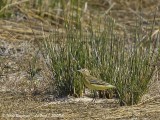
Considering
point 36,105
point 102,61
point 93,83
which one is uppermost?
point 102,61

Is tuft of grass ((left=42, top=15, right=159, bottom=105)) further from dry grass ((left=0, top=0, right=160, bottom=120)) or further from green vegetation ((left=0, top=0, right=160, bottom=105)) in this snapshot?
dry grass ((left=0, top=0, right=160, bottom=120))

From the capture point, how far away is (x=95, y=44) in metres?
6.79

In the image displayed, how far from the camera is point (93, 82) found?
6074 mm

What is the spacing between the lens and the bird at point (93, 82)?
602 centimetres

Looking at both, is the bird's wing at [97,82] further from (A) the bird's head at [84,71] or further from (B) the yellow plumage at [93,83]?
(A) the bird's head at [84,71]

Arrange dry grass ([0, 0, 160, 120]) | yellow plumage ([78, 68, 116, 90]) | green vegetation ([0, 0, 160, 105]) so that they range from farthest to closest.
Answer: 1. green vegetation ([0, 0, 160, 105])
2. yellow plumage ([78, 68, 116, 90])
3. dry grass ([0, 0, 160, 120])

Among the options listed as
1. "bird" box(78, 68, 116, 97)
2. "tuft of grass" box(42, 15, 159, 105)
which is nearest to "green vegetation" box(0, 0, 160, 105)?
"tuft of grass" box(42, 15, 159, 105)

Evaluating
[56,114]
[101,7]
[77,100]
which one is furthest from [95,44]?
[101,7]

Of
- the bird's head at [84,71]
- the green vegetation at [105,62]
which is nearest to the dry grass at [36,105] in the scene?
the green vegetation at [105,62]

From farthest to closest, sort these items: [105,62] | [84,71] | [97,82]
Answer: [105,62]
[84,71]
[97,82]

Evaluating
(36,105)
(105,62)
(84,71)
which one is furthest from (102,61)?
(36,105)

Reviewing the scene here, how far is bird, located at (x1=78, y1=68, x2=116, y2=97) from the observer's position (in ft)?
19.7

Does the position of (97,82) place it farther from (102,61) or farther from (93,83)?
(102,61)

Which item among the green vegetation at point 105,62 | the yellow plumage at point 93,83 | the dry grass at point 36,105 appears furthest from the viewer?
the green vegetation at point 105,62
